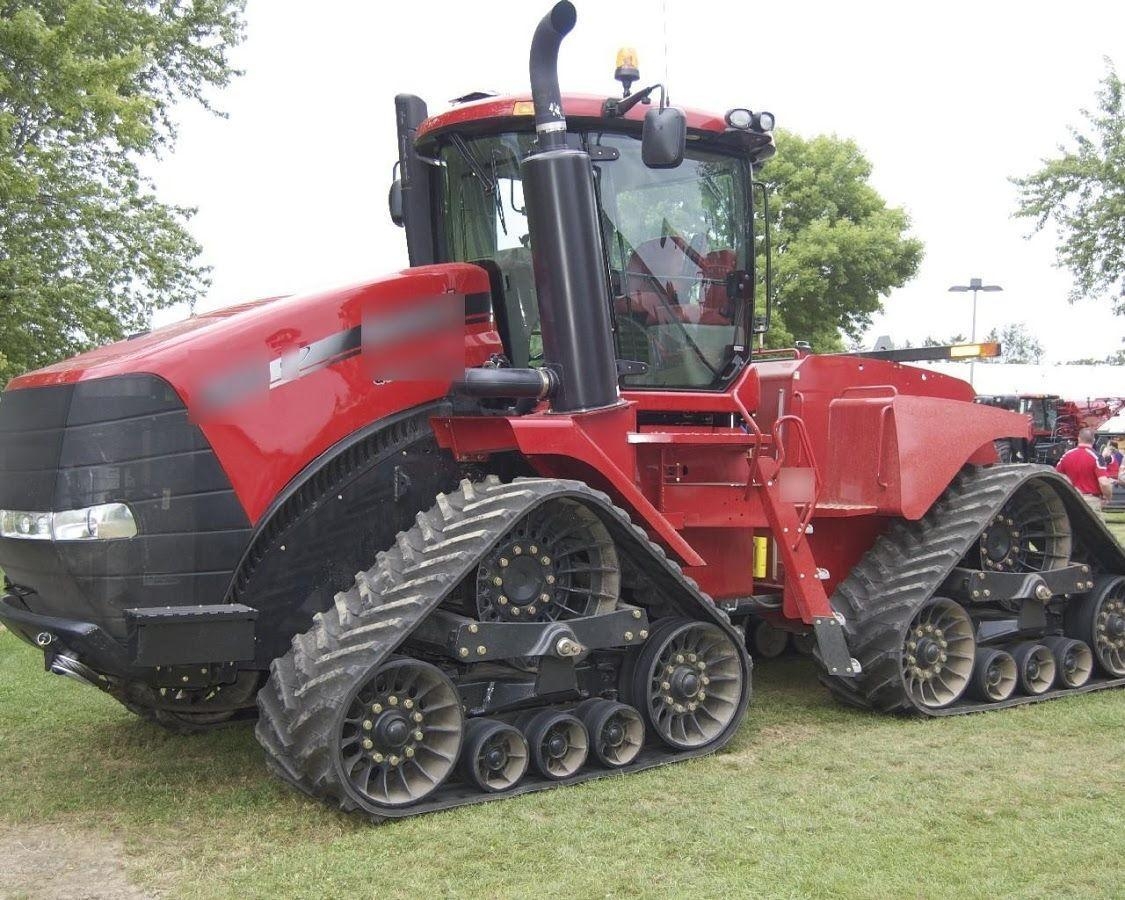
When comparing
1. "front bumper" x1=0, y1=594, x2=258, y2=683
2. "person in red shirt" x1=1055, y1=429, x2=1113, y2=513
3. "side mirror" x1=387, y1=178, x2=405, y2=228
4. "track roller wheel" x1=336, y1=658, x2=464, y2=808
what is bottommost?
"person in red shirt" x1=1055, y1=429, x2=1113, y2=513

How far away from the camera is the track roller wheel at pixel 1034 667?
687 cm

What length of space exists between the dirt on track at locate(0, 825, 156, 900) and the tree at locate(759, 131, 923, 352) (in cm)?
2275

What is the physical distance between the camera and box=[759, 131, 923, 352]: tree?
26609mm

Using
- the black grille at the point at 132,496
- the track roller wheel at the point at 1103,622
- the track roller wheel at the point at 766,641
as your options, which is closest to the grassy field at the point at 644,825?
the black grille at the point at 132,496

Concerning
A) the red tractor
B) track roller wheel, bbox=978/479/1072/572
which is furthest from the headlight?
track roller wheel, bbox=978/479/1072/572

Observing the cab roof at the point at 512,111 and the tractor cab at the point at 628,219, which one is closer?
the cab roof at the point at 512,111

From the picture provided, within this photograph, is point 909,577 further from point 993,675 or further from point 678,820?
point 678,820

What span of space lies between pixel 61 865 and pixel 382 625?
1.41 metres

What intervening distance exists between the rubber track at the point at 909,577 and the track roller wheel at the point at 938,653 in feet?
0.30

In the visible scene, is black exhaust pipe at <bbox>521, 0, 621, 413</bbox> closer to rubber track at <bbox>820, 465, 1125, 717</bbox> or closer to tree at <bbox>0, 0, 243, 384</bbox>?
rubber track at <bbox>820, 465, 1125, 717</bbox>

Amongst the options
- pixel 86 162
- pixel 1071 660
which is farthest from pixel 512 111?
pixel 86 162

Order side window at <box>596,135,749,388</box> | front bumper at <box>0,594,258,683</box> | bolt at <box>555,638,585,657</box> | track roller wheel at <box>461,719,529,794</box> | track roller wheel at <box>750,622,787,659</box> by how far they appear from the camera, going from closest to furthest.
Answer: front bumper at <box>0,594,258,683</box> → track roller wheel at <box>461,719,529,794</box> → bolt at <box>555,638,585,657</box> → side window at <box>596,135,749,388</box> → track roller wheel at <box>750,622,787,659</box>

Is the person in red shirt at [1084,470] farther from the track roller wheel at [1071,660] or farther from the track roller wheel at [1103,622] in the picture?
the track roller wheel at [1071,660]

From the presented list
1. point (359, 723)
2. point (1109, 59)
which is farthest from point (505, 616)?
point (1109, 59)
